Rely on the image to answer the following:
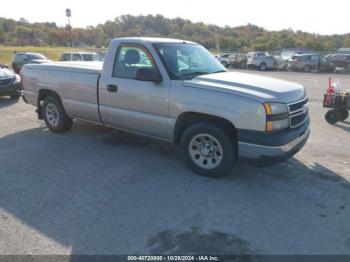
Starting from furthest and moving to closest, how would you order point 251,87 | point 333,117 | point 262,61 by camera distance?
1. point 262,61
2. point 333,117
3. point 251,87

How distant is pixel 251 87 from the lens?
430cm

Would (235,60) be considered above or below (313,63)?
above

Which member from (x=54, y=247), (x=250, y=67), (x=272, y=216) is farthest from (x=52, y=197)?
(x=250, y=67)

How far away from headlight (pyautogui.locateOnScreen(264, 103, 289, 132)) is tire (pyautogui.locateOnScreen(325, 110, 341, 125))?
15.2ft

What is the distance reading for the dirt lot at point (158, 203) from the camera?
10.4ft

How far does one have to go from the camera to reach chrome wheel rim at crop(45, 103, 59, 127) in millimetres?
6645

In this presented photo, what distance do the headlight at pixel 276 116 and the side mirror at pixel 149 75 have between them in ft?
5.27

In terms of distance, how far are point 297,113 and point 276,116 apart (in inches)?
23.0

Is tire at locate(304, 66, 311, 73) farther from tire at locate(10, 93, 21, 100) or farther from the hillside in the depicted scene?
the hillside

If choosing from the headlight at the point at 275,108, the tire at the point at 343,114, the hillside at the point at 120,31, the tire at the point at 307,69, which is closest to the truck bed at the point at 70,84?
the headlight at the point at 275,108

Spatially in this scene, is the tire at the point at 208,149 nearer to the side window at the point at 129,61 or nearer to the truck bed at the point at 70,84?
the side window at the point at 129,61

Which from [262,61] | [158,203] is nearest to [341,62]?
[262,61]

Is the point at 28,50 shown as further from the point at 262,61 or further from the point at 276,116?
the point at 276,116

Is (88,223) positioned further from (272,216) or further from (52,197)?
(272,216)
